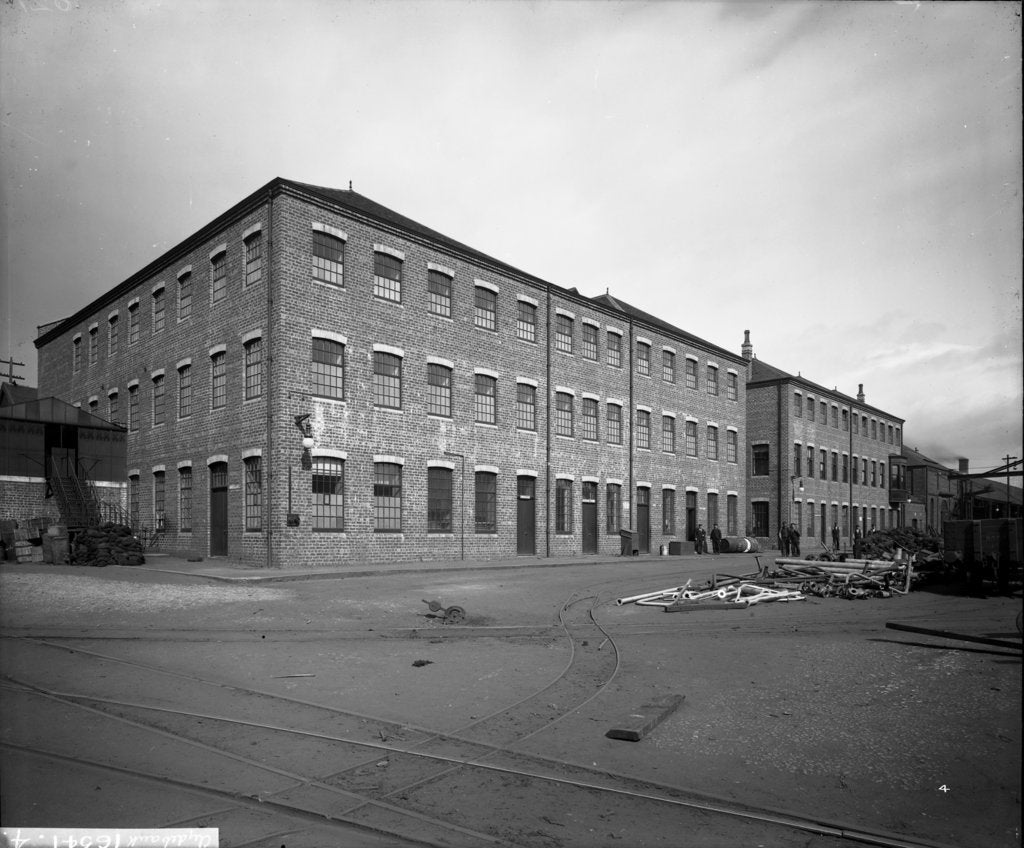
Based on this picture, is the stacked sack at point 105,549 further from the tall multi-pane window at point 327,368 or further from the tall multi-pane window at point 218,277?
the tall multi-pane window at point 218,277

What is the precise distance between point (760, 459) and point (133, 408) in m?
34.0

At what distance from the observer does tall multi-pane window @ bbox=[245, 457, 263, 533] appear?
70.2 feet

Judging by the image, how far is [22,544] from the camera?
71.4ft

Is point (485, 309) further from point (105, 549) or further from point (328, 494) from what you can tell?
point (105, 549)

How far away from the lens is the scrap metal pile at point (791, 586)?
1438cm

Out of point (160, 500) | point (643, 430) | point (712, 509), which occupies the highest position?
point (643, 430)

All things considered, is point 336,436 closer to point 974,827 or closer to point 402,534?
point 402,534

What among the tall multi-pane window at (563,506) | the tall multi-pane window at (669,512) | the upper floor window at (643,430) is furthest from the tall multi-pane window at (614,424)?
the tall multi-pane window at (669,512)

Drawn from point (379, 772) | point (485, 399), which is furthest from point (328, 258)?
point (379, 772)

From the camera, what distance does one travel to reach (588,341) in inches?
1286

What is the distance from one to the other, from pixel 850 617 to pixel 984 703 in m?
6.39

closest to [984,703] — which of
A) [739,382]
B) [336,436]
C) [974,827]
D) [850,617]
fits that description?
[974,827]

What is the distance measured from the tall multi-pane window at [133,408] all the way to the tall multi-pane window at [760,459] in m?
33.8

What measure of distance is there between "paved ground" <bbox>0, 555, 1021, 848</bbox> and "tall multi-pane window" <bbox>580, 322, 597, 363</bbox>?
56.6 feet
